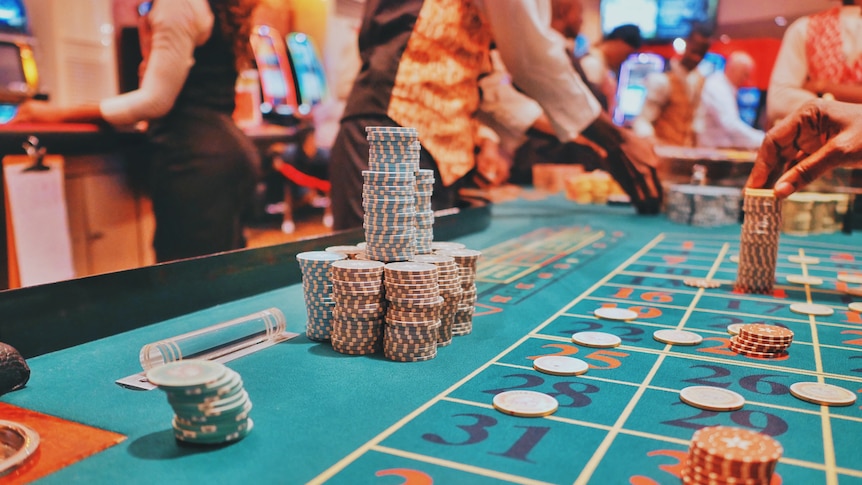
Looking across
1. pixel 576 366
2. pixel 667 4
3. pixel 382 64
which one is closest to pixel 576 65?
pixel 382 64

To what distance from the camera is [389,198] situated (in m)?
1.98

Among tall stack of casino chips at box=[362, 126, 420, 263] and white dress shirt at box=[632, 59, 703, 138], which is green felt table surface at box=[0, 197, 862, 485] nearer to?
tall stack of casino chips at box=[362, 126, 420, 263]

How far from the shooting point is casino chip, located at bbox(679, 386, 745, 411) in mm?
1500

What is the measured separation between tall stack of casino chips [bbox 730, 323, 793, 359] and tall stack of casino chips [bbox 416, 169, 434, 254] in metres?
0.93

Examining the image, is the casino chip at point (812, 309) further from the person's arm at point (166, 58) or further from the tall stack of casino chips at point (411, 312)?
the person's arm at point (166, 58)

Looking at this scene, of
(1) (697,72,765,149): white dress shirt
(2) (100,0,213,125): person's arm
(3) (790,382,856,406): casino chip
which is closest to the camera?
(3) (790,382,856,406): casino chip

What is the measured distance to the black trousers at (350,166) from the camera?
307 cm

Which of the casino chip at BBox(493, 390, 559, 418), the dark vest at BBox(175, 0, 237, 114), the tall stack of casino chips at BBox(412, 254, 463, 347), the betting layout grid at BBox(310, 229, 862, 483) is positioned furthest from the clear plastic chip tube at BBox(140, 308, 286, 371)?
the dark vest at BBox(175, 0, 237, 114)

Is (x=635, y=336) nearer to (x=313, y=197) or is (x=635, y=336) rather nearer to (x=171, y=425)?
(x=171, y=425)

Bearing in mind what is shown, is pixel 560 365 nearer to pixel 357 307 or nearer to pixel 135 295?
pixel 357 307

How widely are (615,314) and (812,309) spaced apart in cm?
72

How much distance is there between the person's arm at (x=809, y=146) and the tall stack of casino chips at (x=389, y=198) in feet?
4.51

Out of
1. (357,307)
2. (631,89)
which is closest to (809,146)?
(357,307)

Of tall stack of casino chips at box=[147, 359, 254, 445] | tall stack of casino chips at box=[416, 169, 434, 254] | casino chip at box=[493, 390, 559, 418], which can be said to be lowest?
casino chip at box=[493, 390, 559, 418]
